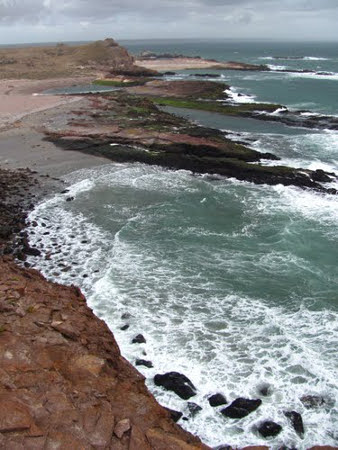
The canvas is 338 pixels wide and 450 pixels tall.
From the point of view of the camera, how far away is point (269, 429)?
417 inches

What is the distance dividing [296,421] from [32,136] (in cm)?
3469

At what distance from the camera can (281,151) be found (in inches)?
1421

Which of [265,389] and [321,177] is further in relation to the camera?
[321,177]

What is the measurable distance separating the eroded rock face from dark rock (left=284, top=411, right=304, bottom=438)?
2853mm

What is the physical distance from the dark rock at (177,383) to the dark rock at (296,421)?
2.62m

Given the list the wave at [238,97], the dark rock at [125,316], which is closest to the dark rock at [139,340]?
the dark rock at [125,316]

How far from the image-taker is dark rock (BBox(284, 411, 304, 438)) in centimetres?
1066

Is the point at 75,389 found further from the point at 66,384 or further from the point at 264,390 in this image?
the point at 264,390

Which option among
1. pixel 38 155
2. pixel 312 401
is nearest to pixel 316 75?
pixel 38 155

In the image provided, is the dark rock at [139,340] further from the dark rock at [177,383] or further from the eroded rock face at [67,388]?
the dark rock at [177,383]

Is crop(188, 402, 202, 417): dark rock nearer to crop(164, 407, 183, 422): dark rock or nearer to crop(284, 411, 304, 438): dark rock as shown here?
crop(164, 407, 183, 422): dark rock

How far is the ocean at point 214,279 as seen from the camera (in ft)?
38.8

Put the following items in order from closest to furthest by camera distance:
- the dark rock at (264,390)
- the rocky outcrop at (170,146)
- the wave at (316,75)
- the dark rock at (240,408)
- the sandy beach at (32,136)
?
the dark rock at (240,408) < the dark rock at (264,390) < the rocky outcrop at (170,146) < the sandy beach at (32,136) < the wave at (316,75)

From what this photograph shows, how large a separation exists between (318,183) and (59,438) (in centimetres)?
2453
